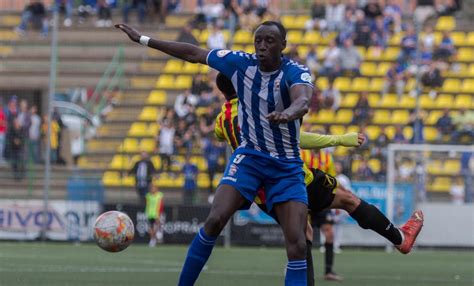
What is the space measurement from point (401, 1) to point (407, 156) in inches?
328

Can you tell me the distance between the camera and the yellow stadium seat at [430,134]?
26148 millimetres

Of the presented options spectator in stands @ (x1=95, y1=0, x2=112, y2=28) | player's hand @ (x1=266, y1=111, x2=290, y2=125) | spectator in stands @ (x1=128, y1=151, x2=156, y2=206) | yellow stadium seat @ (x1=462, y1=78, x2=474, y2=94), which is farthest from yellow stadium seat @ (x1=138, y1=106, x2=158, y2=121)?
player's hand @ (x1=266, y1=111, x2=290, y2=125)

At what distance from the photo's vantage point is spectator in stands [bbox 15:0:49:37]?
3038cm

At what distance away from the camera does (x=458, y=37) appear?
30578 millimetres

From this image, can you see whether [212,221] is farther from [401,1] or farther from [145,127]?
[401,1]

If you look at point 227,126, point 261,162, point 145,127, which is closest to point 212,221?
point 261,162

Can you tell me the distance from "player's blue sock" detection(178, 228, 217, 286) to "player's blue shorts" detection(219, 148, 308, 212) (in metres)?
0.50

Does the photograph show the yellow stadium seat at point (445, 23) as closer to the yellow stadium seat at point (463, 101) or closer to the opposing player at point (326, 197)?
the yellow stadium seat at point (463, 101)

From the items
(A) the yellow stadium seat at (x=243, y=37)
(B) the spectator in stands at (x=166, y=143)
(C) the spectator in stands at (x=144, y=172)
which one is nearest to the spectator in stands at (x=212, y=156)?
(B) the spectator in stands at (x=166, y=143)

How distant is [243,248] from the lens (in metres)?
25.0

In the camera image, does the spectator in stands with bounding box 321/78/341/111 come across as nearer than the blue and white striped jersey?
No

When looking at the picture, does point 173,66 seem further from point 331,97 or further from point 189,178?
point 189,178

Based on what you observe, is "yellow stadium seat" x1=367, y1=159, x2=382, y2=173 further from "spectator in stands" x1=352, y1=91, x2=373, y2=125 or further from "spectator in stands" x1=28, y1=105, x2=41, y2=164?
"spectator in stands" x1=28, y1=105, x2=41, y2=164

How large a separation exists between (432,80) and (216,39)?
17.2ft
